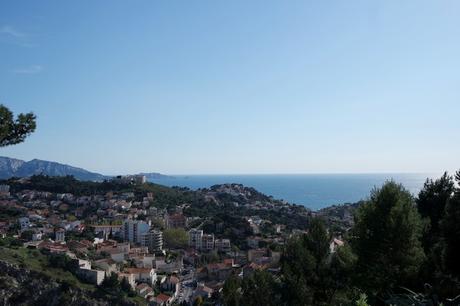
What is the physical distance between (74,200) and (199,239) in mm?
36467

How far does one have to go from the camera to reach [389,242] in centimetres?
992

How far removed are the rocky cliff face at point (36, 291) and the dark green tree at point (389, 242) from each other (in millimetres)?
22704

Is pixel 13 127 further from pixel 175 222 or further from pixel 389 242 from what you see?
pixel 175 222

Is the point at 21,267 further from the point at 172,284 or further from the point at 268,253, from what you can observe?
the point at 268,253

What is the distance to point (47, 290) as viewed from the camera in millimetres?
29266

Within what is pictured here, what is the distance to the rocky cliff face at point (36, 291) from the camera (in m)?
27.1

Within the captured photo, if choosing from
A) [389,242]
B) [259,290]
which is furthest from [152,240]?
[389,242]

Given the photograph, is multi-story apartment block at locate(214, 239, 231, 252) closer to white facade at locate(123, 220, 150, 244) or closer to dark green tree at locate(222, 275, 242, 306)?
white facade at locate(123, 220, 150, 244)

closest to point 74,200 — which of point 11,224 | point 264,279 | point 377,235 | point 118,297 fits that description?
point 11,224

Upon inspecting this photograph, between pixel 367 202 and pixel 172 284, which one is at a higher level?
pixel 367 202

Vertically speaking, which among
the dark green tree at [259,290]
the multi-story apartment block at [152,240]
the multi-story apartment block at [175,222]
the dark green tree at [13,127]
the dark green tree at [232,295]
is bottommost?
the multi-story apartment block at [152,240]

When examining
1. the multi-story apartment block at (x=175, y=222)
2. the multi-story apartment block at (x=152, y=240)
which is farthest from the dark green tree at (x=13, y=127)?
the multi-story apartment block at (x=175, y=222)

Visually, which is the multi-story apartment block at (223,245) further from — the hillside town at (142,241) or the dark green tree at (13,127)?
the dark green tree at (13,127)

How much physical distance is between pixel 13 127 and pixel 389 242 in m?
10.1
